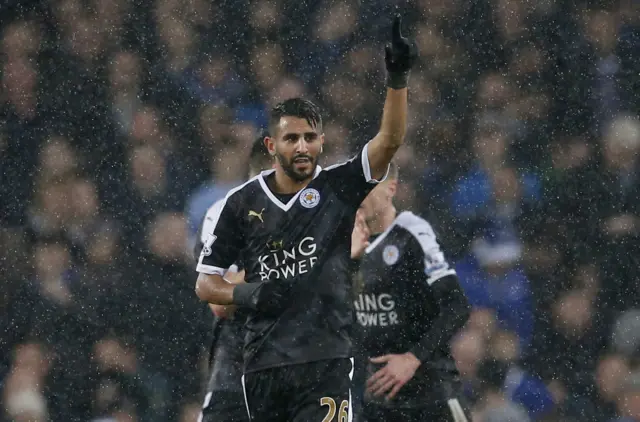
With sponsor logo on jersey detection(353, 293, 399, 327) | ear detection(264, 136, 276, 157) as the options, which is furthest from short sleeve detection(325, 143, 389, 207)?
sponsor logo on jersey detection(353, 293, 399, 327)

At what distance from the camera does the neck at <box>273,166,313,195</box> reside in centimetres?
393

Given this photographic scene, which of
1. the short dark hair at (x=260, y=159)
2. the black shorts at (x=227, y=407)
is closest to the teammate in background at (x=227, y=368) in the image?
the black shorts at (x=227, y=407)

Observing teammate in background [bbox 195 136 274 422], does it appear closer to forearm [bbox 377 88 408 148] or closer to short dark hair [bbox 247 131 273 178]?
short dark hair [bbox 247 131 273 178]

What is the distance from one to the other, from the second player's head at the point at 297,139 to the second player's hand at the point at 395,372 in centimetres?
99

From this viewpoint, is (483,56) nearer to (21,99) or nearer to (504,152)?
(504,152)

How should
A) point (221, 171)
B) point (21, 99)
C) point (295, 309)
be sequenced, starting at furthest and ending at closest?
1. point (21, 99)
2. point (221, 171)
3. point (295, 309)

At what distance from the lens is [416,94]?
261 inches

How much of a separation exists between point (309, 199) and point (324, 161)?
101 inches

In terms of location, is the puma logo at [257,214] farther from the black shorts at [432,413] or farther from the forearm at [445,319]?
the black shorts at [432,413]

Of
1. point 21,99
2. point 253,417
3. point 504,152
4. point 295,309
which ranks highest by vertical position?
point 21,99

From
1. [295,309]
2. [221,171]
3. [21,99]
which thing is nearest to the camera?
[295,309]

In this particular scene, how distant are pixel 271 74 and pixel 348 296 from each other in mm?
3045

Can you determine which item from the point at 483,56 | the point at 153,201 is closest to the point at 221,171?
the point at 153,201

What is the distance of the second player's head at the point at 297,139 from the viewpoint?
152 inches
